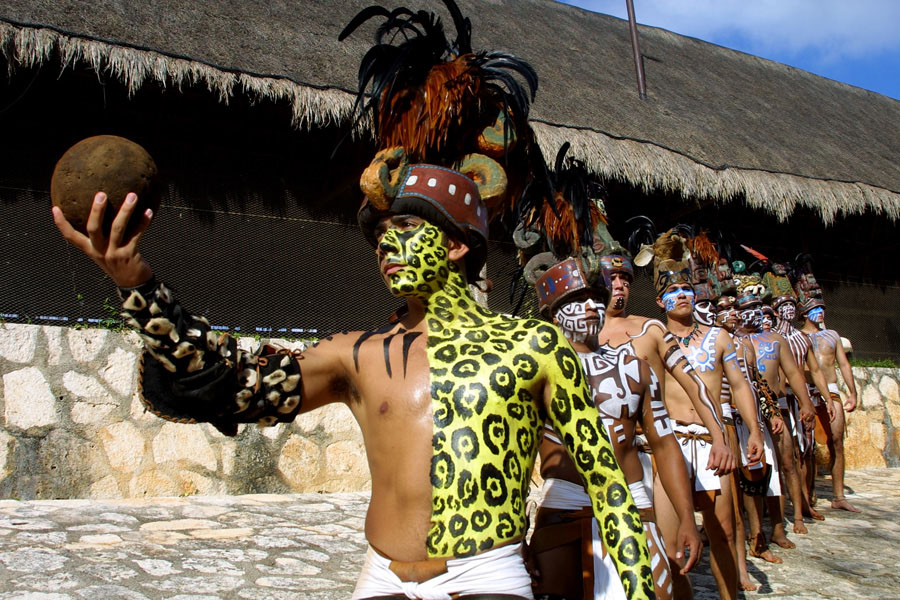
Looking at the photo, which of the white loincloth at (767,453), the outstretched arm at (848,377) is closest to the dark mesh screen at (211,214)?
the white loincloth at (767,453)

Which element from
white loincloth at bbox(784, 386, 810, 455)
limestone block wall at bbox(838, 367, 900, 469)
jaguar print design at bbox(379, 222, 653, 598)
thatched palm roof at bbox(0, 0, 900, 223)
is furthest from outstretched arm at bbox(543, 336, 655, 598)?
limestone block wall at bbox(838, 367, 900, 469)

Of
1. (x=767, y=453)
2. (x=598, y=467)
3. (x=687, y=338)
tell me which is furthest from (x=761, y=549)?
(x=598, y=467)

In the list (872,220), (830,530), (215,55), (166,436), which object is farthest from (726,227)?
(166,436)

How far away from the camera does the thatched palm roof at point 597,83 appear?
6375 mm

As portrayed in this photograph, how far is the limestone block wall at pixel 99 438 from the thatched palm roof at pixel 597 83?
205cm

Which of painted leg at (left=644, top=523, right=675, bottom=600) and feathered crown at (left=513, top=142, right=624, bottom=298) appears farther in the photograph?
feathered crown at (left=513, top=142, right=624, bottom=298)

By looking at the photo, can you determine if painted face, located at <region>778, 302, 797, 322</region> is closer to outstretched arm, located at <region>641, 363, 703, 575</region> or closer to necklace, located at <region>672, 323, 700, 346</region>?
necklace, located at <region>672, 323, 700, 346</region>

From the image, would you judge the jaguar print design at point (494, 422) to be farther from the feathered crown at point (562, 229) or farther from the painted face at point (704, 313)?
the painted face at point (704, 313)

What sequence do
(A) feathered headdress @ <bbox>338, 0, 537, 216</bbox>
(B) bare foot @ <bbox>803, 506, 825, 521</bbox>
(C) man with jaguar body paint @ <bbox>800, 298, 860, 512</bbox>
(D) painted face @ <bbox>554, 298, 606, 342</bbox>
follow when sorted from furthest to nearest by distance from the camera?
(C) man with jaguar body paint @ <bbox>800, 298, 860, 512</bbox>, (B) bare foot @ <bbox>803, 506, 825, 521</bbox>, (D) painted face @ <bbox>554, 298, 606, 342</bbox>, (A) feathered headdress @ <bbox>338, 0, 537, 216</bbox>

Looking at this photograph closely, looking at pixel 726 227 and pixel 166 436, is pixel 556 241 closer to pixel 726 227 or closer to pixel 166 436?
pixel 166 436

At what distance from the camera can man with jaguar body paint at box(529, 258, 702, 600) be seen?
302 centimetres

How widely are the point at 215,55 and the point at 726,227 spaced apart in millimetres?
6845

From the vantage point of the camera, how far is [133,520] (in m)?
5.05

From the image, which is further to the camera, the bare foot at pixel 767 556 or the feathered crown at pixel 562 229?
the bare foot at pixel 767 556
